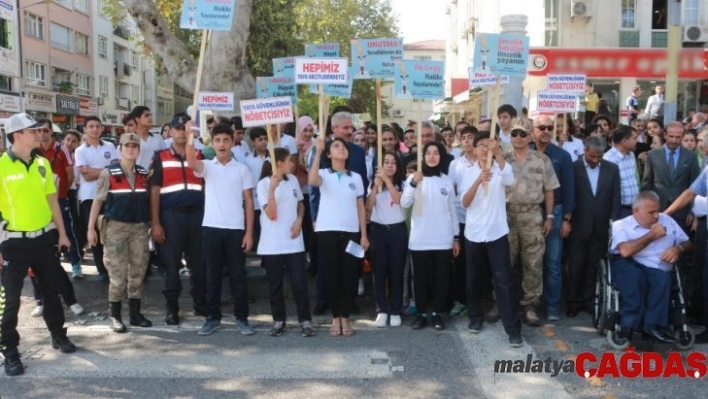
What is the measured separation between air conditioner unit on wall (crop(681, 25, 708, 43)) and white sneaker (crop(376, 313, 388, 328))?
19.8 m

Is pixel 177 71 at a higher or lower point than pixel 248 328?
higher

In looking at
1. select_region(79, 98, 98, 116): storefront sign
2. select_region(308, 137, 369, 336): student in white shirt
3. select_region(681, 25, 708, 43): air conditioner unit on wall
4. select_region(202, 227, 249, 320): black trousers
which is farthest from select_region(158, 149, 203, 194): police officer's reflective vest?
select_region(79, 98, 98, 116): storefront sign

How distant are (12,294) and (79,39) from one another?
1616 inches

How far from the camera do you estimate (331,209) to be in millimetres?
6277

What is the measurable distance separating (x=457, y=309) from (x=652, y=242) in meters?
2.07

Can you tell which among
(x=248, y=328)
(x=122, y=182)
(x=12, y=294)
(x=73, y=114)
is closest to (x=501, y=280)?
(x=248, y=328)

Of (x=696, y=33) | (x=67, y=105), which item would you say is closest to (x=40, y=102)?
(x=67, y=105)

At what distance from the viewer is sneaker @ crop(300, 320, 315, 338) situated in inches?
245

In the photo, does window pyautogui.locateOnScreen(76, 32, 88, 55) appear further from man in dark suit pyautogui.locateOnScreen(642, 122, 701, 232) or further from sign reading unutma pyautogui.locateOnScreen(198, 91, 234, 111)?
man in dark suit pyautogui.locateOnScreen(642, 122, 701, 232)

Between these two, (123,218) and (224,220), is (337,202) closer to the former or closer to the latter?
(224,220)

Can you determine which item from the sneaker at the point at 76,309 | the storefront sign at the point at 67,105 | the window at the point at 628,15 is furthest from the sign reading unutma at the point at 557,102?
the storefront sign at the point at 67,105

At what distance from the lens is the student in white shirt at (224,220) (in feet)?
20.3

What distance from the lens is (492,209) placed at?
6.04 metres

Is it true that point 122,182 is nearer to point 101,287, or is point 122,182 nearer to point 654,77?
point 101,287
